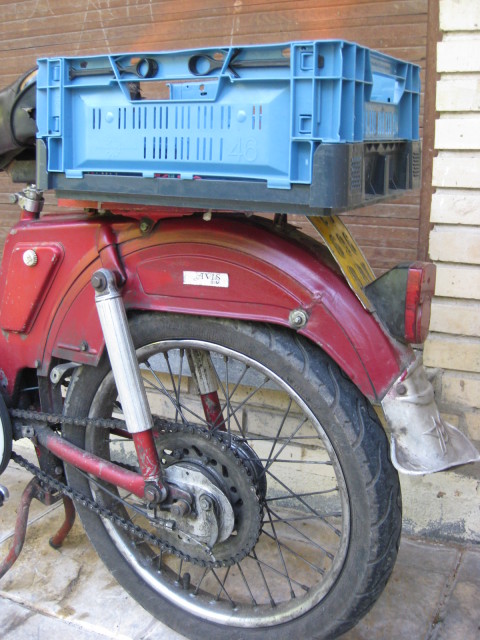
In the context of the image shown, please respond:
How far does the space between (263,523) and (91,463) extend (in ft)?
2.04

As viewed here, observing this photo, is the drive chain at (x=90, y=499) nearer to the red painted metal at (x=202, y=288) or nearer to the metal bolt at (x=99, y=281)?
the red painted metal at (x=202, y=288)

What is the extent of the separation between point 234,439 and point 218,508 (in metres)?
0.24

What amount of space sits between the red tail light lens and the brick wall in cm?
115

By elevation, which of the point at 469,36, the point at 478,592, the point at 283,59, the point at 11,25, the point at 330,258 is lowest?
the point at 478,592

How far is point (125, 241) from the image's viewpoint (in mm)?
2377

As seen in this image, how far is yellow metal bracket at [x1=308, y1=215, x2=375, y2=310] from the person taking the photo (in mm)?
2098

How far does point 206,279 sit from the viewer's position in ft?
7.34

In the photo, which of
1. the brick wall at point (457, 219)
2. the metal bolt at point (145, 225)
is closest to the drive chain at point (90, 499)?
the metal bolt at point (145, 225)

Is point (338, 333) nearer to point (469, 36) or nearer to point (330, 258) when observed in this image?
point (330, 258)

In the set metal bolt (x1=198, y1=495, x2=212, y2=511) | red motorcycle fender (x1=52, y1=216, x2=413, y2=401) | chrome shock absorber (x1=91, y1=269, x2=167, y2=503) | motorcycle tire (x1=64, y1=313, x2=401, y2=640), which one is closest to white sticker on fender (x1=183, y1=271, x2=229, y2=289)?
red motorcycle fender (x1=52, y1=216, x2=413, y2=401)

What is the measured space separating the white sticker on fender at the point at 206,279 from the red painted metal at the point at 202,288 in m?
0.01

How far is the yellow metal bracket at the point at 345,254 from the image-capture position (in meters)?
2.10

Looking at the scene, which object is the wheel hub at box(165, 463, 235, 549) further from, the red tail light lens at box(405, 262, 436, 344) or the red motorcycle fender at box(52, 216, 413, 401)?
the red tail light lens at box(405, 262, 436, 344)

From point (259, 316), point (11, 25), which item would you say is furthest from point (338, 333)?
point (11, 25)
